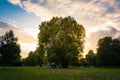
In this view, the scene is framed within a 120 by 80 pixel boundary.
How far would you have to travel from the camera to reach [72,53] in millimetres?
76312

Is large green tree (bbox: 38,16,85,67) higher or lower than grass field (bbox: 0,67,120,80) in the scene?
higher

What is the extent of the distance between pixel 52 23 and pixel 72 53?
57.8 feet

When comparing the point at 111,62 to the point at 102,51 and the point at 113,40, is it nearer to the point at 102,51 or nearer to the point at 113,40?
the point at 102,51

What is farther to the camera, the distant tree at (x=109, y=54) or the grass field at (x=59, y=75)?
the distant tree at (x=109, y=54)

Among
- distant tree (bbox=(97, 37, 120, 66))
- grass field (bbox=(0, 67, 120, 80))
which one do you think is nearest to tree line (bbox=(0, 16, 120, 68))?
distant tree (bbox=(97, 37, 120, 66))

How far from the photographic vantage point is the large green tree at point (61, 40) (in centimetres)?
7769

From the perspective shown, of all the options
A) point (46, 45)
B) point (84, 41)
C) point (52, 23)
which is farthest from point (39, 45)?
point (84, 41)

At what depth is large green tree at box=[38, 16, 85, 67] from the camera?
77.7m

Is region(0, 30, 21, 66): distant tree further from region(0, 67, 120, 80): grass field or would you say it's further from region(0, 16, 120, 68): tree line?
region(0, 67, 120, 80): grass field

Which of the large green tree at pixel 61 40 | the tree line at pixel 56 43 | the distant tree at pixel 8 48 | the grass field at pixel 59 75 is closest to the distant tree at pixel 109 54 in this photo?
the tree line at pixel 56 43

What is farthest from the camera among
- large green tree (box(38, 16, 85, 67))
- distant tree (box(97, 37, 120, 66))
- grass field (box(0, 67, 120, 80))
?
distant tree (box(97, 37, 120, 66))

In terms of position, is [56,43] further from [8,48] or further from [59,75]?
[59,75]

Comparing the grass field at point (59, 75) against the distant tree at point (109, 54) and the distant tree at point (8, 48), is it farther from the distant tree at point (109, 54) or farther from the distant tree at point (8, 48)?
the distant tree at point (109, 54)

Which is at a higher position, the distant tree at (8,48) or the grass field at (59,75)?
the distant tree at (8,48)
